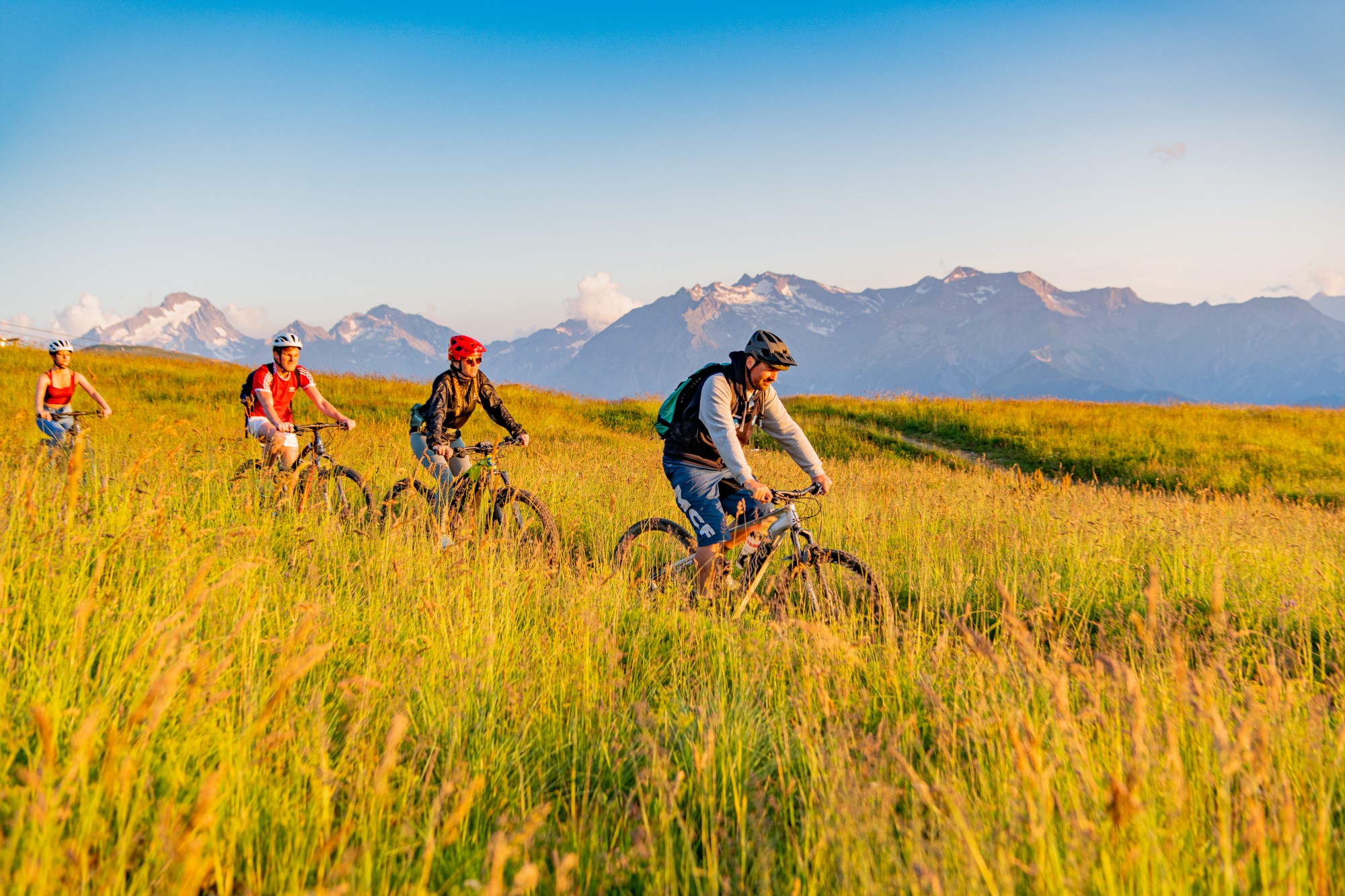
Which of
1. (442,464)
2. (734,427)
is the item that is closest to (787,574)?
(734,427)

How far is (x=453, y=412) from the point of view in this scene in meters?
7.88

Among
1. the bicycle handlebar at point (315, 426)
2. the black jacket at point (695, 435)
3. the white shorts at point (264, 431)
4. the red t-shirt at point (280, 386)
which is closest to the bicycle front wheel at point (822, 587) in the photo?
the black jacket at point (695, 435)

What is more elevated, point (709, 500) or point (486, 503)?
point (709, 500)

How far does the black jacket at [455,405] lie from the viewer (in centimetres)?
750

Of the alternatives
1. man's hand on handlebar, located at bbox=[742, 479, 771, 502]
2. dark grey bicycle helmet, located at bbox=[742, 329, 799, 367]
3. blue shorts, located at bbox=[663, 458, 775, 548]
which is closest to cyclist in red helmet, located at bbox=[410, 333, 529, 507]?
blue shorts, located at bbox=[663, 458, 775, 548]

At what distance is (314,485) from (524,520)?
218 cm

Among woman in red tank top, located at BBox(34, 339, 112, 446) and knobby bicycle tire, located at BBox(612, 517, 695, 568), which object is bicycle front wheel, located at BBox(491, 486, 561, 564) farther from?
woman in red tank top, located at BBox(34, 339, 112, 446)

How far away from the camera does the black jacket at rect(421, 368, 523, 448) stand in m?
7.50

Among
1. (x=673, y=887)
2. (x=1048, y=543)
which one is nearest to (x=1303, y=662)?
(x=1048, y=543)

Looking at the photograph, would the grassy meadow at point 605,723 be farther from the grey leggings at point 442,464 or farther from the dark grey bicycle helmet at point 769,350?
the dark grey bicycle helmet at point 769,350

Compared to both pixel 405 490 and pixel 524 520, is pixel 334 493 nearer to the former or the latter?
pixel 405 490

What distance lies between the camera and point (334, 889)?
1.47m

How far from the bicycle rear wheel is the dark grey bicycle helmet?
1814mm

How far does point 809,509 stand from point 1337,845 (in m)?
6.83
